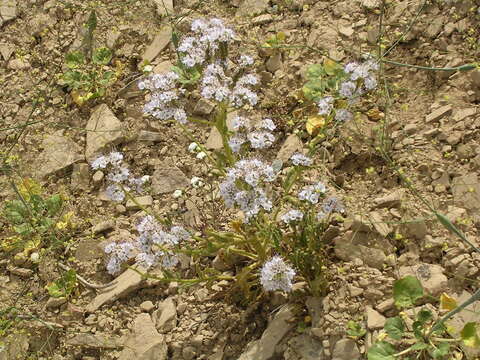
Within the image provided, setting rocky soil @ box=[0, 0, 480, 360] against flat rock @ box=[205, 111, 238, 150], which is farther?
flat rock @ box=[205, 111, 238, 150]

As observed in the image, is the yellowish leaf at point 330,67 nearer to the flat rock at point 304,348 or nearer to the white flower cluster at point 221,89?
the white flower cluster at point 221,89

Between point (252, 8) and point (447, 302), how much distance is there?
9.72 feet

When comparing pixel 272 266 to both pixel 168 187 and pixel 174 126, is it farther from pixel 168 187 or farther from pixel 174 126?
pixel 174 126

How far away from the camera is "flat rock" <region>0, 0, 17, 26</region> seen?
5258 mm

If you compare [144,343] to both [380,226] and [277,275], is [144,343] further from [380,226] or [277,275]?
[380,226]

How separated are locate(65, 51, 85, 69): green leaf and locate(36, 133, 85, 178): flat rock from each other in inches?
25.0

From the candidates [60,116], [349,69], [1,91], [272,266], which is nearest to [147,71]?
[60,116]

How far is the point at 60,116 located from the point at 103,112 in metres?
0.41

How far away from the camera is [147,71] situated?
4602 millimetres

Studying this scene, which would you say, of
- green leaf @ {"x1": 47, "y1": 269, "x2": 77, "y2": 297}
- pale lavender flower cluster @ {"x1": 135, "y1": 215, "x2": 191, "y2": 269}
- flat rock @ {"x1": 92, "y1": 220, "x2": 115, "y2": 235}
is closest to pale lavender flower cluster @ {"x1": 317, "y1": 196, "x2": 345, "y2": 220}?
pale lavender flower cluster @ {"x1": 135, "y1": 215, "x2": 191, "y2": 269}

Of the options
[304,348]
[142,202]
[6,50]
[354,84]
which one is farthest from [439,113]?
[6,50]

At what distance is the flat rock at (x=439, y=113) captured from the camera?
147 inches

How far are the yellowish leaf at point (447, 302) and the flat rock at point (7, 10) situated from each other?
4.42 metres

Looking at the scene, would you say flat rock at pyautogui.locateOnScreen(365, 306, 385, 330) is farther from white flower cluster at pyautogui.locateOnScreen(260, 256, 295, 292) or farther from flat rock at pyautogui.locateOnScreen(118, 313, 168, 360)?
flat rock at pyautogui.locateOnScreen(118, 313, 168, 360)
